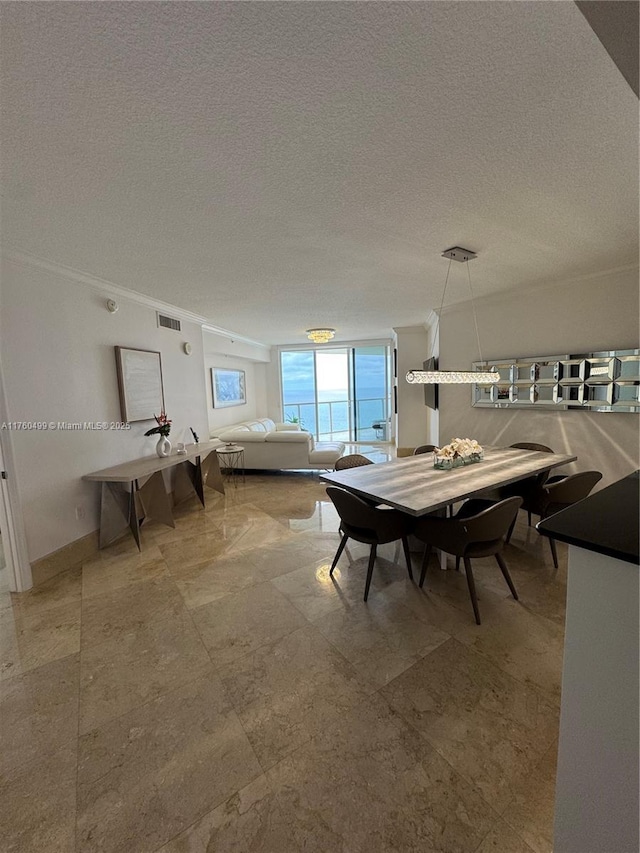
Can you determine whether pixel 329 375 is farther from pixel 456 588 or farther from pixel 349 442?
pixel 456 588

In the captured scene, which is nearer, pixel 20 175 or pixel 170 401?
pixel 20 175

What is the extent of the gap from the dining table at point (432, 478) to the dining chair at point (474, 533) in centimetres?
15

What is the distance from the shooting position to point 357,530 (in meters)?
2.54

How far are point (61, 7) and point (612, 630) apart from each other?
2044 millimetres

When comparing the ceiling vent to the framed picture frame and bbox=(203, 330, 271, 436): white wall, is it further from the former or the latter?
the framed picture frame

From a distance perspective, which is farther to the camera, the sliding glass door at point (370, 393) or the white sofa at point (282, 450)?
the sliding glass door at point (370, 393)

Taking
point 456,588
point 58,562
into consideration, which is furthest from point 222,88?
point 58,562

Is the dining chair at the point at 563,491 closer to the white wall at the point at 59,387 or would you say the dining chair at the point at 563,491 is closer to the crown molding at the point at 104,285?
the white wall at the point at 59,387

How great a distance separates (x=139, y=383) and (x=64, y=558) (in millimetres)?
1849

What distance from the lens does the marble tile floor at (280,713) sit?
3.89 ft

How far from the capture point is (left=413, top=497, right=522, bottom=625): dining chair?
82.3 inches

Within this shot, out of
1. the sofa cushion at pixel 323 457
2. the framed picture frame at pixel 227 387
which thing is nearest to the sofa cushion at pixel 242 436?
the sofa cushion at pixel 323 457

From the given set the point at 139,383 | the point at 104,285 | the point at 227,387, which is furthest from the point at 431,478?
the point at 227,387

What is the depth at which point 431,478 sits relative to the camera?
Answer: 2744 mm
